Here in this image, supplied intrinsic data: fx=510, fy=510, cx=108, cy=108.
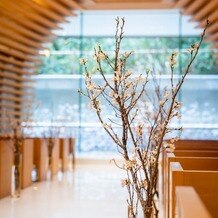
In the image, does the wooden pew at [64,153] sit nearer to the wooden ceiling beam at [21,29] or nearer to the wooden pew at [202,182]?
the wooden ceiling beam at [21,29]

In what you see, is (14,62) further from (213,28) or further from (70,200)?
(70,200)

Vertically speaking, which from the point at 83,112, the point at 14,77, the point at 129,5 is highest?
the point at 129,5

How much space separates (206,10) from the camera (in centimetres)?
941

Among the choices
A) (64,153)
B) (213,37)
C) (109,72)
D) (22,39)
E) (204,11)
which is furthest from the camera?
(109,72)

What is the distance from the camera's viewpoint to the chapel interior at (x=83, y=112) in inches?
164

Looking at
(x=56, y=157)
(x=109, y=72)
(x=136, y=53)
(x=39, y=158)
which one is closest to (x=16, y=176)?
(x=39, y=158)

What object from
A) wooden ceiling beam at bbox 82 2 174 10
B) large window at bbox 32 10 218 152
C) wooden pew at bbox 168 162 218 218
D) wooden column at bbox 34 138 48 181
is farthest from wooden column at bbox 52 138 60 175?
wooden pew at bbox 168 162 218 218

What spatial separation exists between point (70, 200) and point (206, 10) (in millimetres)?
4665

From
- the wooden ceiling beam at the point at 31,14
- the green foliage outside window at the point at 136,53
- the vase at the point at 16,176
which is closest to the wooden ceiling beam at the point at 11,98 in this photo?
the wooden ceiling beam at the point at 31,14

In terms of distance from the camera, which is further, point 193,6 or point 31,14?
point 193,6

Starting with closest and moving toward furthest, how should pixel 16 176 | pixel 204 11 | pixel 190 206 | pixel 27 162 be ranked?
pixel 190 206, pixel 16 176, pixel 27 162, pixel 204 11

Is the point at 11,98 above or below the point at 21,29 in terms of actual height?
below

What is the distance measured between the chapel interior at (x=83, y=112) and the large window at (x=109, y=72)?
27mm

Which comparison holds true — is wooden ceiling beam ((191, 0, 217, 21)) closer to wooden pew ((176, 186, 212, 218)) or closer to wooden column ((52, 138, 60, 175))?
wooden column ((52, 138, 60, 175))
